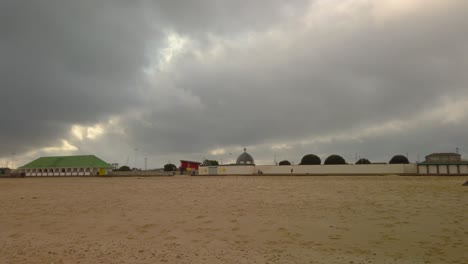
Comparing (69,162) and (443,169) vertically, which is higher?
(69,162)

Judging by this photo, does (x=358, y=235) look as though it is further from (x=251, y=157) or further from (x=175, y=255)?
(x=251, y=157)

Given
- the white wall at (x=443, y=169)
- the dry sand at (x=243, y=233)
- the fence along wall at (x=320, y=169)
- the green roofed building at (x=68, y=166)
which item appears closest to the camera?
the dry sand at (x=243, y=233)

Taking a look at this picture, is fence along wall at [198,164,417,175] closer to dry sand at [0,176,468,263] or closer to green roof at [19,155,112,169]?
green roof at [19,155,112,169]

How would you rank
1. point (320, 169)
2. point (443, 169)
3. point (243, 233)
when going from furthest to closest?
point (320, 169), point (443, 169), point (243, 233)

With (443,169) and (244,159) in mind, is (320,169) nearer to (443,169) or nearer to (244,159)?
(443,169)

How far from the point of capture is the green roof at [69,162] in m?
112

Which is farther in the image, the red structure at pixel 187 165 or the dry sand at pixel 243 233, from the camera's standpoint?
the red structure at pixel 187 165

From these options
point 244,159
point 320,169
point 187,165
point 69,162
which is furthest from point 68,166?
point 320,169

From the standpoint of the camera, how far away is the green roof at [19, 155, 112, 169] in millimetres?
111675

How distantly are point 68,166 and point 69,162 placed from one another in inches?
115

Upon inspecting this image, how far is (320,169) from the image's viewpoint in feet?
247

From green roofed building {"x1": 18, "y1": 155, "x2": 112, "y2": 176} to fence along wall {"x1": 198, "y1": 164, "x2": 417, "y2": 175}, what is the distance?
3840cm

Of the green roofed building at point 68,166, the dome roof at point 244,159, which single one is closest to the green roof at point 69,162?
the green roofed building at point 68,166

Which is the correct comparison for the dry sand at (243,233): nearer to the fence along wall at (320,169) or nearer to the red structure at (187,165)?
the fence along wall at (320,169)
